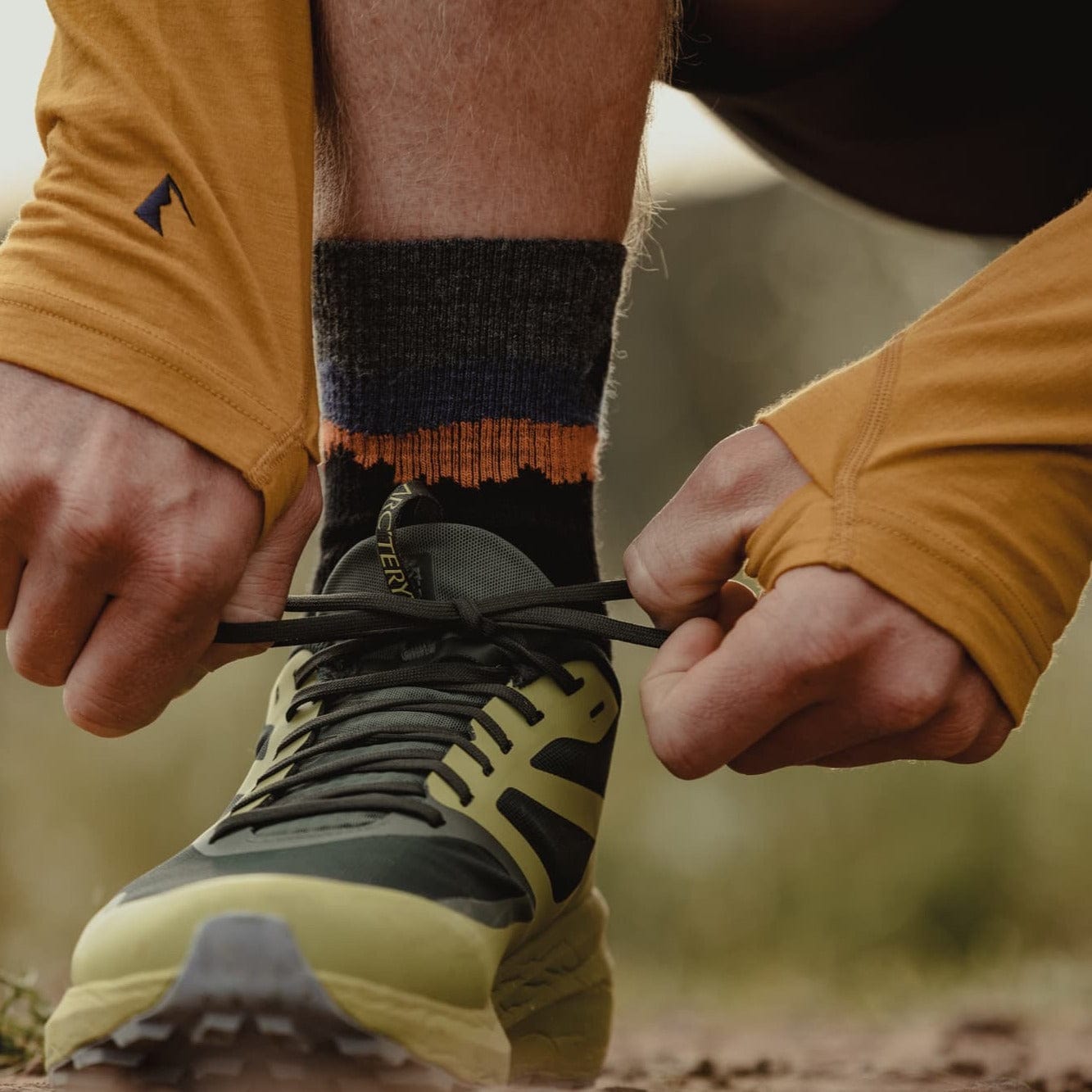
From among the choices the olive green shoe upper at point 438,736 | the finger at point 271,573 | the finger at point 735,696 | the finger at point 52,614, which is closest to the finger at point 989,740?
the finger at point 735,696

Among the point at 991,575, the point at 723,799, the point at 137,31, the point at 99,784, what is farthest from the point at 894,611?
the point at 99,784

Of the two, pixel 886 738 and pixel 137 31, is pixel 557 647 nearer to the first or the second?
pixel 886 738

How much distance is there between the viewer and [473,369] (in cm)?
95

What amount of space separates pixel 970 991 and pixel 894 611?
1139 mm

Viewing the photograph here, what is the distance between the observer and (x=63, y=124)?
83cm

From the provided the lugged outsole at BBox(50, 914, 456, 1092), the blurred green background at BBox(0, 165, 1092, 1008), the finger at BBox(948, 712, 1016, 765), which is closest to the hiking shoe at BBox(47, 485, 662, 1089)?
the lugged outsole at BBox(50, 914, 456, 1092)

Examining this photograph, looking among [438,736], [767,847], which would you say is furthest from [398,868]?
[767,847]

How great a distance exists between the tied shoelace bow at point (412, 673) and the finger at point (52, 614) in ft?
0.31

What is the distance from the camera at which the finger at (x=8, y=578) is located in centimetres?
79

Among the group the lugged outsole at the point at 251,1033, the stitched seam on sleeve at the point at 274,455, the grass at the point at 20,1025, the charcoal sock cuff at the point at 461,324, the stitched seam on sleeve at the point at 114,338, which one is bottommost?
the grass at the point at 20,1025

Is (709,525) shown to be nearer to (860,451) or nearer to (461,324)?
(860,451)

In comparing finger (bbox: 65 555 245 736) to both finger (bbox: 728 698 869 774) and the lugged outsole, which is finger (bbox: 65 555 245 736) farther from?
finger (bbox: 728 698 869 774)

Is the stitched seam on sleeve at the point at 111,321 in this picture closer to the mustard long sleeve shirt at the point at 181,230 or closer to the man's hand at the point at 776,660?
the mustard long sleeve shirt at the point at 181,230

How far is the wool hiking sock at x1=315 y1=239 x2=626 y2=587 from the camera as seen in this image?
941mm
